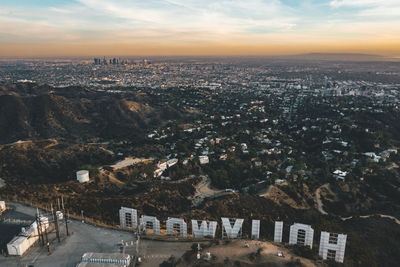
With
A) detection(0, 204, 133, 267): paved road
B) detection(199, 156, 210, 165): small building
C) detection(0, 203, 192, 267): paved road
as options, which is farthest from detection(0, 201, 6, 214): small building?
detection(199, 156, 210, 165): small building

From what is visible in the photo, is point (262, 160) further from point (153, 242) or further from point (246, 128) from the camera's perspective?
point (153, 242)

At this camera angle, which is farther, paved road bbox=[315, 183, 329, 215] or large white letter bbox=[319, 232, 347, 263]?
paved road bbox=[315, 183, 329, 215]

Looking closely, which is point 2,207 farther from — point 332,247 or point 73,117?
point 73,117

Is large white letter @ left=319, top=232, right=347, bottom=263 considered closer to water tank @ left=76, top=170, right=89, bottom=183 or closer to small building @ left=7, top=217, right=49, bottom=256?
small building @ left=7, top=217, right=49, bottom=256

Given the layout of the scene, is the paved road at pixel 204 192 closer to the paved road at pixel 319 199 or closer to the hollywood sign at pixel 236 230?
the paved road at pixel 319 199

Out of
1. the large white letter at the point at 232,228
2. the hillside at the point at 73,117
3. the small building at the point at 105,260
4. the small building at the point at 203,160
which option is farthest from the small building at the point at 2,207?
the hillside at the point at 73,117

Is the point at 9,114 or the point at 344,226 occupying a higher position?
the point at 9,114

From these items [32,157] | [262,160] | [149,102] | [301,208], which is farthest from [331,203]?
[149,102]

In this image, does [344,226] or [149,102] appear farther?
[149,102]

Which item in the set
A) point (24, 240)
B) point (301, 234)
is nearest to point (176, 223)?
point (301, 234)
